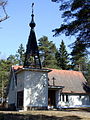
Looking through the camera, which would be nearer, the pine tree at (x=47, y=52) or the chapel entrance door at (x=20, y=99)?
the chapel entrance door at (x=20, y=99)

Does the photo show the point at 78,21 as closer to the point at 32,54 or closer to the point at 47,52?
the point at 32,54

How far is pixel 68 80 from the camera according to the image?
124ft

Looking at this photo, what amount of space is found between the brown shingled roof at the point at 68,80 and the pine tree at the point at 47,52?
21626 millimetres

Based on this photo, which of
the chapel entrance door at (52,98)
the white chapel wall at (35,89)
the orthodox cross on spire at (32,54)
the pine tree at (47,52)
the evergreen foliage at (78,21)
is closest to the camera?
the evergreen foliage at (78,21)

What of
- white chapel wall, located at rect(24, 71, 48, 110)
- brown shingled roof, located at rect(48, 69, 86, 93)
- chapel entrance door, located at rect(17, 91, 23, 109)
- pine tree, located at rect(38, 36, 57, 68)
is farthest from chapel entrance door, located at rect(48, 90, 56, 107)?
pine tree, located at rect(38, 36, 57, 68)

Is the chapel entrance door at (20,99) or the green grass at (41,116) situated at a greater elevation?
the chapel entrance door at (20,99)

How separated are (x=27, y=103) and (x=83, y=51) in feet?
49.5

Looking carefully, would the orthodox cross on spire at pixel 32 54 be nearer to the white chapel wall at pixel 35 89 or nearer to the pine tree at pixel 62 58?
the white chapel wall at pixel 35 89

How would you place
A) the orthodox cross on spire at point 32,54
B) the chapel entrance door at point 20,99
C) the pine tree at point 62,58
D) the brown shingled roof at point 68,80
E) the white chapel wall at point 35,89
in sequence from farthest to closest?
the pine tree at point 62,58
the brown shingled roof at point 68,80
the orthodox cross on spire at point 32,54
the chapel entrance door at point 20,99
the white chapel wall at point 35,89

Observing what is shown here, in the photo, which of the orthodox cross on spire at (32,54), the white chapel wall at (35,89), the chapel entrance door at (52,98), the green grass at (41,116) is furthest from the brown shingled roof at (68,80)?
the green grass at (41,116)

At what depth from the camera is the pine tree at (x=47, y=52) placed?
61.6 m

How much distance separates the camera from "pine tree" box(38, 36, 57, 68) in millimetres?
61594

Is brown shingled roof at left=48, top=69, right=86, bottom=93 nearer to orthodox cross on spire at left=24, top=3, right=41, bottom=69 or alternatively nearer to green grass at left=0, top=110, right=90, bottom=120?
orthodox cross on spire at left=24, top=3, right=41, bottom=69

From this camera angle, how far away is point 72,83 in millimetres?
37594
